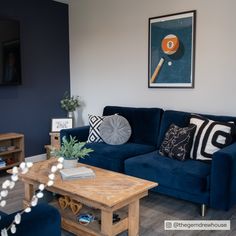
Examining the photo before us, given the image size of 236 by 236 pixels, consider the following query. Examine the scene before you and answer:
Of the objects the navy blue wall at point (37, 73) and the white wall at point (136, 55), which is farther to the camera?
the navy blue wall at point (37, 73)

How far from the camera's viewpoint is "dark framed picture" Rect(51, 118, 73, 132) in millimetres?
4422

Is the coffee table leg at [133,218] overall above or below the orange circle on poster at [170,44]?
below

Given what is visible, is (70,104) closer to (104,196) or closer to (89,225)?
(89,225)

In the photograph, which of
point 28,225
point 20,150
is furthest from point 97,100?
point 28,225

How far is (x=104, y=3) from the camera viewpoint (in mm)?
4145

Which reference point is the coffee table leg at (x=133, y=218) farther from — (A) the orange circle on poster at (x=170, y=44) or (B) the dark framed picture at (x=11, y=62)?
(B) the dark framed picture at (x=11, y=62)

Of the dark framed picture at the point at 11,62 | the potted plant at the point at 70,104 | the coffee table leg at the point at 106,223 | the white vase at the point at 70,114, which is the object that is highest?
the dark framed picture at the point at 11,62

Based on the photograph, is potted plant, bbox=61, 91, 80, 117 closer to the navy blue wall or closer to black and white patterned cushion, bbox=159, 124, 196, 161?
the navy blue wall

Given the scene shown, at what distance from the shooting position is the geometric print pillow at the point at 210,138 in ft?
8.86

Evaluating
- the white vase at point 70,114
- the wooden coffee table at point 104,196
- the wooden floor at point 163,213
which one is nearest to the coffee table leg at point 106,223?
the wooden coffee table at point 104,196

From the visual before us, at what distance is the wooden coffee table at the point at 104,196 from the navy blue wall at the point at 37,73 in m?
1.91

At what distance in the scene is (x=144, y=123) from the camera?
3535mm

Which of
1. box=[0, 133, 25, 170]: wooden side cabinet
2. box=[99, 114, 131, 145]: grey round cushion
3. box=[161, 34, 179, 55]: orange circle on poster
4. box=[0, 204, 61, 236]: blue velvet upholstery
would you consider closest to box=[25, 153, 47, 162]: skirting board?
box=[0, 133, 25, 170]: wooden side cabinet

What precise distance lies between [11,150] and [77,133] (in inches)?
35.0
